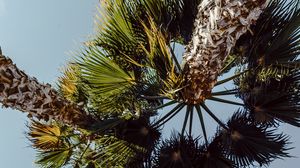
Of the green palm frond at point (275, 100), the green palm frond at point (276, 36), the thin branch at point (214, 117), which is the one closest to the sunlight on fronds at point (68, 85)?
the thin branch at point (214, 117)

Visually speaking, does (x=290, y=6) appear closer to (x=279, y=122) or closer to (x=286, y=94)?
(x=286, y=94)

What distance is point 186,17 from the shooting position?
5.41 metres

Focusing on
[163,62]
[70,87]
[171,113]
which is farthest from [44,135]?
[163,62]

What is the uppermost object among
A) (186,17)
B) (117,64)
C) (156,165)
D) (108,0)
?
(186,17)

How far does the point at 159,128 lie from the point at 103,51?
1.33 metres

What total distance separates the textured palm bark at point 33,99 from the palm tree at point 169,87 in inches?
0.4

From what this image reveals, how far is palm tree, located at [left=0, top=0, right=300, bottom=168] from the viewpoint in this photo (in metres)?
4.20

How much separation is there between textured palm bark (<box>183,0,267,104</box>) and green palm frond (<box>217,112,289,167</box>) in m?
1.45

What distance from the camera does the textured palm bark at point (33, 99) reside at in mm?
4207

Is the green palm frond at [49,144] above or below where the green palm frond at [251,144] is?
below

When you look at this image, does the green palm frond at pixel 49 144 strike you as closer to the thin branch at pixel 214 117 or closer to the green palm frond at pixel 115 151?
the green palm frond at pixel 115 151

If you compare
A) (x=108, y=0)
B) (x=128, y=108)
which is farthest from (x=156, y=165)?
(x=108, y=0)

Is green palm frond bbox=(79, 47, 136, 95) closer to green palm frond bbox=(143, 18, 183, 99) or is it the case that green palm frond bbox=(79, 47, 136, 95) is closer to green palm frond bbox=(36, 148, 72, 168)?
green palm frond bbox=(143, 18, 183, 99)

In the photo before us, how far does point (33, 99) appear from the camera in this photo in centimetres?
450
